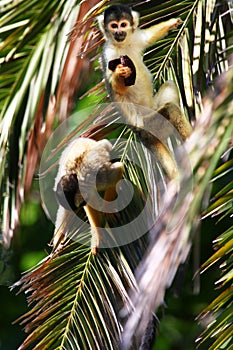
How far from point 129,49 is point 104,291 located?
40.2 inches

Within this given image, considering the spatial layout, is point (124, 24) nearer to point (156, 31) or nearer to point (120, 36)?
point (120, 36)

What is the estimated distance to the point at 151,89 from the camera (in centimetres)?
254

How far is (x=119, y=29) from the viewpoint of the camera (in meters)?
2.52

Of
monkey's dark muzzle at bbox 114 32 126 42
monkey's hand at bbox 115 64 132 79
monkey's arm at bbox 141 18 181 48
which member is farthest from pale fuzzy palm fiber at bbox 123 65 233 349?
monkey's arm at bbox 141 18 181 48

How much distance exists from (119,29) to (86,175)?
642 mm

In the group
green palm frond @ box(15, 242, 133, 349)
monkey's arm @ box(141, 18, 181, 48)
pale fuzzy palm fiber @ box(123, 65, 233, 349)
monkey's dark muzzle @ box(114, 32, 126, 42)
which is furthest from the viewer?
green palm frond @ box(15, 242, 133, 349)

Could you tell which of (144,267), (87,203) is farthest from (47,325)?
(144,267)

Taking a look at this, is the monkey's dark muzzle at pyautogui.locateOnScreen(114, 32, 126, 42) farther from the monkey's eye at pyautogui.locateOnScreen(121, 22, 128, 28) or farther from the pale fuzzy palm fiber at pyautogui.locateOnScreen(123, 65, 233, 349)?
the pale fuzzy palm fiber at pyautogui.locateOnScreen(123, 65, 233, 349)

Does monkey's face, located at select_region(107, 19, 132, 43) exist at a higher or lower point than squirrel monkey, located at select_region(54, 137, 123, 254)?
higher

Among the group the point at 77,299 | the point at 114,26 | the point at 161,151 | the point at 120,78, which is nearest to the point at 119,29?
the point at 114,26

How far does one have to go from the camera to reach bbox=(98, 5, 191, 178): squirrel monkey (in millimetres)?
2453

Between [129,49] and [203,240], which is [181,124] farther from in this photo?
[203,240]

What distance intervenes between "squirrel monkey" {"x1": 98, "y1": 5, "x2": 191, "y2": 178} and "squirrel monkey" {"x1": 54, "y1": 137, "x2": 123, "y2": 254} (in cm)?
39

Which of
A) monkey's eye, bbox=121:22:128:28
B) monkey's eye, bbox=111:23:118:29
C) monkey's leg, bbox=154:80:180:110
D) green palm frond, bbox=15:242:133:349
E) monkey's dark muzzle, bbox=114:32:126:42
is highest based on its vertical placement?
monkey's eye, bbox=111:23:118:29
